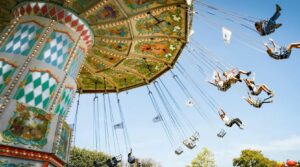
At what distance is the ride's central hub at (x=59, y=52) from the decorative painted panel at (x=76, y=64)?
3 cm

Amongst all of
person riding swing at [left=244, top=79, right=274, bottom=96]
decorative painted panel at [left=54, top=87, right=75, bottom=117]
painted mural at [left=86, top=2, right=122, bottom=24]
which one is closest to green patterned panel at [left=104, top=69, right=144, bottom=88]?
painted mural at [left=86, top=2, right=122, bottom=24]

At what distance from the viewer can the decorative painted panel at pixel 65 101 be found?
8.06 metres

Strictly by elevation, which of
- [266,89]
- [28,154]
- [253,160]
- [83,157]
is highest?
[83,157]

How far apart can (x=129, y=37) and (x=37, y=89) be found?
4314mm

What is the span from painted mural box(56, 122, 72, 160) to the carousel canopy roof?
155 inches

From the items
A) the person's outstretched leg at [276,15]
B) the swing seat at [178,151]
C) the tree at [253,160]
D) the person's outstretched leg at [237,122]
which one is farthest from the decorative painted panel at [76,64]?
the tree at [253,160]

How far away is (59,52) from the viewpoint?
844 cm

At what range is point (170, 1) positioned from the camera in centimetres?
911

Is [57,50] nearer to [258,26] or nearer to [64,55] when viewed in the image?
[64,55]

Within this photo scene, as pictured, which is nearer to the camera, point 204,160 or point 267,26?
point 267,26

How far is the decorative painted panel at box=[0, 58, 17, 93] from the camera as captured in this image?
7362 millimetres

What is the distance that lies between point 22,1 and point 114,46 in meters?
3.72

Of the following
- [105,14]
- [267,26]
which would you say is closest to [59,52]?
[105,14]

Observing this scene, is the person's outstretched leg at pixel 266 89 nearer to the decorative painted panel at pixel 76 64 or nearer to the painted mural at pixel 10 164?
the decorative painted panel at pixel 76 64
